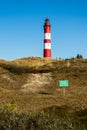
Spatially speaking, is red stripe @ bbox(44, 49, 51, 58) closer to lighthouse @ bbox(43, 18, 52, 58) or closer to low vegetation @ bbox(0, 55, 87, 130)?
lighthouse @ bbox(43, 18, 52, 58)

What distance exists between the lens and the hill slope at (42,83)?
39.8m

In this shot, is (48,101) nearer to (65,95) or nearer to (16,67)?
(65,95)

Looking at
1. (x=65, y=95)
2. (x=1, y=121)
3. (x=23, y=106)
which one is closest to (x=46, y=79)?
(x=65, y=95)

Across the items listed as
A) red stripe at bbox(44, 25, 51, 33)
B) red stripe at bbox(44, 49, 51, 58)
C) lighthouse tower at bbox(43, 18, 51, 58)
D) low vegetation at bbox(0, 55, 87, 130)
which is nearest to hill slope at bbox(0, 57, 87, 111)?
low vegetation at bbox(0, 55, 87, 130)

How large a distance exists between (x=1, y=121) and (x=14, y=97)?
2903 centimetres

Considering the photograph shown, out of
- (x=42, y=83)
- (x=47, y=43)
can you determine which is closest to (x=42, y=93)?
(x=42, y=83)

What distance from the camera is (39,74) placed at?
200ft

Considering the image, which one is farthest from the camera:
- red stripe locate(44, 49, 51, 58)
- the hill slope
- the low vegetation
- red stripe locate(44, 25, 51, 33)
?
red stripe locate(44, 25, 51, 33)

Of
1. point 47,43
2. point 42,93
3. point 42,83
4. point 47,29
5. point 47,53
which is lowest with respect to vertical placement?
point 42,93

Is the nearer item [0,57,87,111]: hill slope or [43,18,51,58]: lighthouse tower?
[0,57,87,111]: hill slope

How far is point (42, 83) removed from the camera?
5622 cm

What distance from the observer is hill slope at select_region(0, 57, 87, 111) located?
1566 inches

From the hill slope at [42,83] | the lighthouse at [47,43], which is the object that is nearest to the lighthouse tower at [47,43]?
the lighthouse at [47,43]

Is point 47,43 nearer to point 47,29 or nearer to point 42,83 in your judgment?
point 47,29
